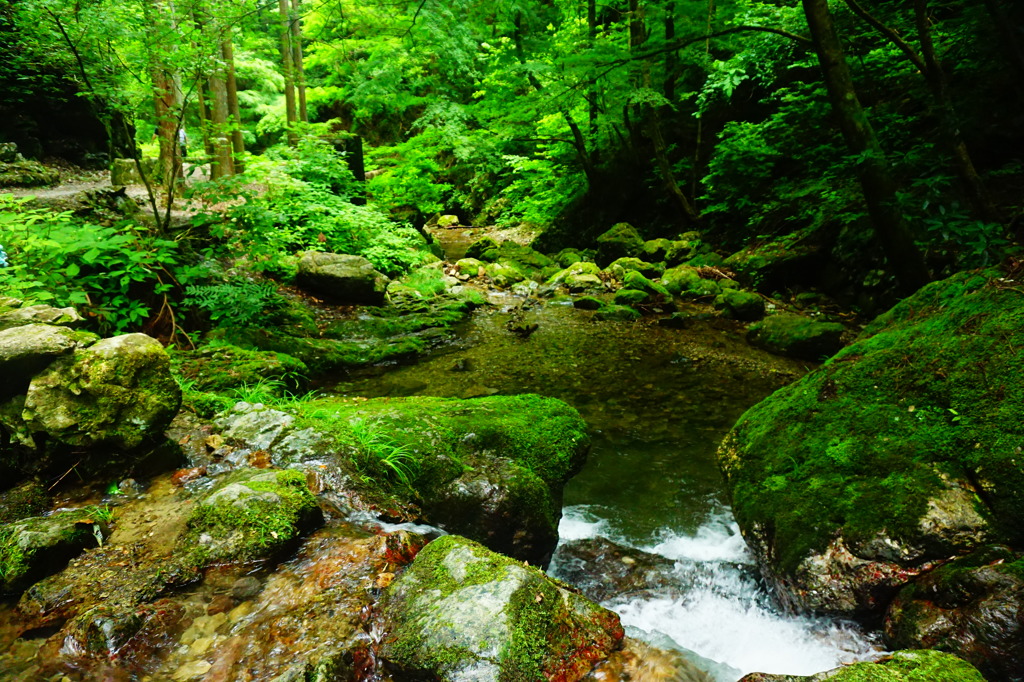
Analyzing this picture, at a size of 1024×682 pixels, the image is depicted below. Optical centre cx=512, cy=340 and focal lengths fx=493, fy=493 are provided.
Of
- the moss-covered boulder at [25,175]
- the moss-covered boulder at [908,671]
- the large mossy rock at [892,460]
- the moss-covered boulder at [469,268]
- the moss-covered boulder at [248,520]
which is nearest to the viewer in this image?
the moss-covered boulder at [908,671]

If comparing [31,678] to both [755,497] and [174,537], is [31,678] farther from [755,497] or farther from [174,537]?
Answer: [755,497]

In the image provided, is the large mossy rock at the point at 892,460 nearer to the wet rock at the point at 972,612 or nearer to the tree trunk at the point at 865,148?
the wet rock at the point at 972,612

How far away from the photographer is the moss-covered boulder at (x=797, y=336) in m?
7.14

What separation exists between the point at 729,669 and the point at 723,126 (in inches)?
544

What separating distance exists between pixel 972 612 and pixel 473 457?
9.10 ft

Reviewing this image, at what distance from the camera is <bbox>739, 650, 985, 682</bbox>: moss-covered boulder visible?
164cm

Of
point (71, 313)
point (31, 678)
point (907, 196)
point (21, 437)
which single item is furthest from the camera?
point (907, 196)

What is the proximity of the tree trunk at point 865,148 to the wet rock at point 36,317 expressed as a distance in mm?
7472

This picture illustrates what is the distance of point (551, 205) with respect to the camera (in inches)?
723

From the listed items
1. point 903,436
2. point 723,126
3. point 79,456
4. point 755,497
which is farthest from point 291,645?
point 723,126

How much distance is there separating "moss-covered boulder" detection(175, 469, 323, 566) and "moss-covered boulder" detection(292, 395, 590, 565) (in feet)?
2.02

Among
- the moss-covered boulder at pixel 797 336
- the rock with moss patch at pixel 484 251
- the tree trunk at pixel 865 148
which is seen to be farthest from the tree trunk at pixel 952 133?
the rock with moss patch at pixel 484 251

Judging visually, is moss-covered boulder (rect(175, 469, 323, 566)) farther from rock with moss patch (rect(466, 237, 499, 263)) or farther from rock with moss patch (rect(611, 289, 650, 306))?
rock with moss patch (rect(466, 237, 499, 263))

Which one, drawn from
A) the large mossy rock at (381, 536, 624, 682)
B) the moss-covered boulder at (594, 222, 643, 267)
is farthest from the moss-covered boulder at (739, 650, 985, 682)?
the moss-covered boulder at (594, 222, 643, 267)
